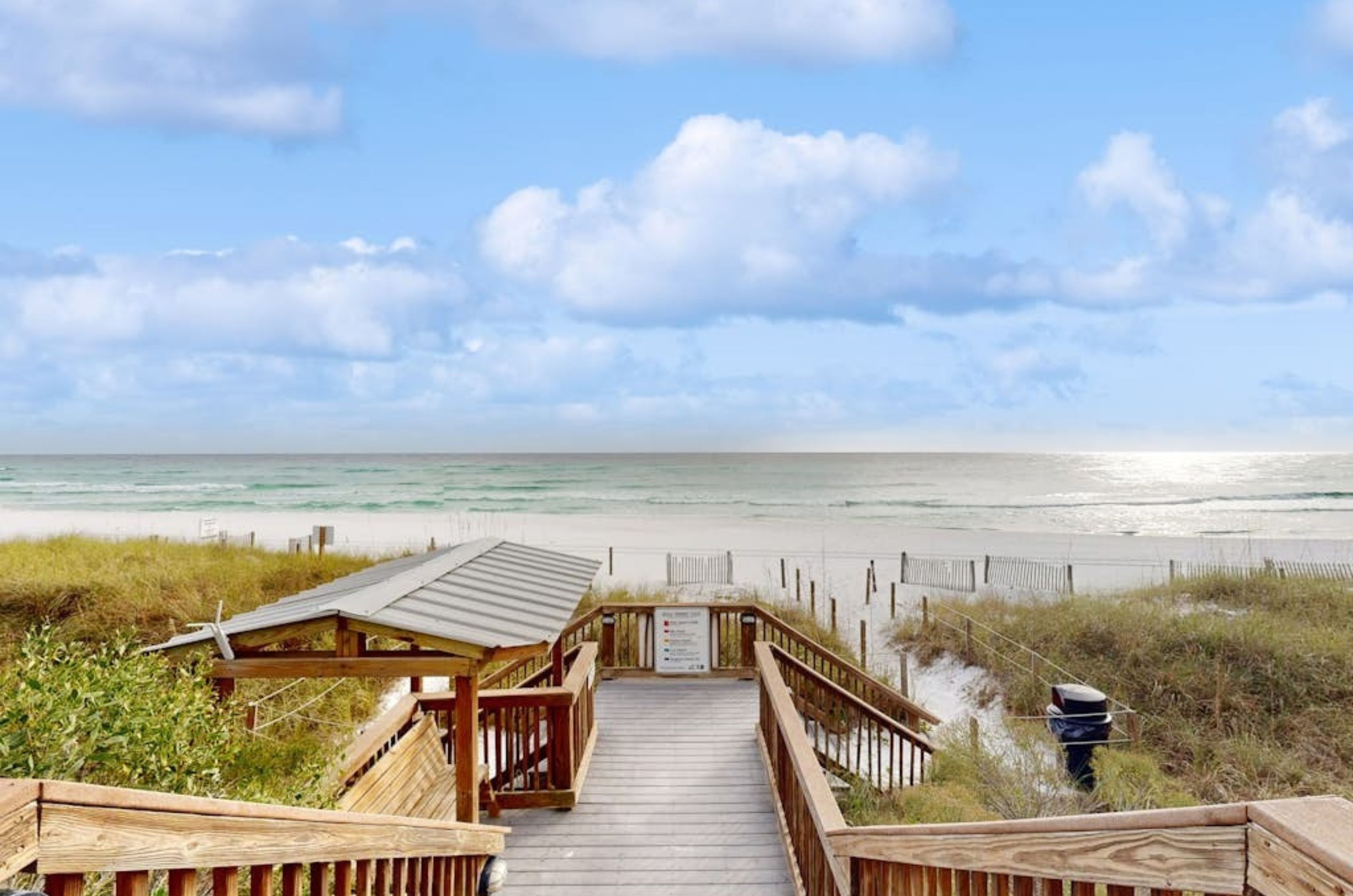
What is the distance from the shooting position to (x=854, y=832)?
3.78 metres

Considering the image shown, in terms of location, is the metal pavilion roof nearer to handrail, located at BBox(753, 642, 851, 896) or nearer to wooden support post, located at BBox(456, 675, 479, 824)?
wooden support post, located at BBox(456, 675, 479, 824)

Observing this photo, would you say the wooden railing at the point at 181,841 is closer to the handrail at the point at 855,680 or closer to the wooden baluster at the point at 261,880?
the wooden baluster at the point at 261,880

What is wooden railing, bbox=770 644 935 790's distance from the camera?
9.21 metres

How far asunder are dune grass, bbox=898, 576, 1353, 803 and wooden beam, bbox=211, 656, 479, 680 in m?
8.39

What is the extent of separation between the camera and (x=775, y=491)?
65562 millimetres

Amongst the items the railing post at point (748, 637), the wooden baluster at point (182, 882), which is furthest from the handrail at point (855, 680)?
the wooden baluster at point (182, 882)

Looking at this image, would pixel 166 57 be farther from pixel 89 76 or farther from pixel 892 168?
pixel 892 168

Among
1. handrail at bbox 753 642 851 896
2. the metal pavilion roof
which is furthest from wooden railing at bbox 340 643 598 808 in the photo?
handrail at bbox 753 642 851 896

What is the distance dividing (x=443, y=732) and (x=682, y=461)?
320 feet

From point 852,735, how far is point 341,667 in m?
8.34

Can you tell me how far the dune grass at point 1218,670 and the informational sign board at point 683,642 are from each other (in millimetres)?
5038

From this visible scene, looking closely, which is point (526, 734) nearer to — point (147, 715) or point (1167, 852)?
point (147, 715)

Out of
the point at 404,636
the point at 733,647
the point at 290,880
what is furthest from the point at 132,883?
the point at 733,647

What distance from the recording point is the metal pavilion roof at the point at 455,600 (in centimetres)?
566
